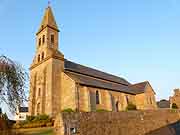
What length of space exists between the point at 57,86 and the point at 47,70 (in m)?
3.21

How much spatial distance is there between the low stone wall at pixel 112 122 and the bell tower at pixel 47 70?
12746 mm

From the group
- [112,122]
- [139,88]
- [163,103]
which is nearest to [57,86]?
[112,122]

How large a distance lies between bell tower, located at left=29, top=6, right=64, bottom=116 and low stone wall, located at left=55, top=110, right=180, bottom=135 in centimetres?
1275

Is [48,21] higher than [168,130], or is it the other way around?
[48,21]

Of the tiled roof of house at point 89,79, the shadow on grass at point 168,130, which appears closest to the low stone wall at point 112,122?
the shadow on grass at point 168,130

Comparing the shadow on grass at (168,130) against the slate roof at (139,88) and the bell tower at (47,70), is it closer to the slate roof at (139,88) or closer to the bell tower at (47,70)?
the bell tower at (47,70)

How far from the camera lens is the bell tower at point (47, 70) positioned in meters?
31.0

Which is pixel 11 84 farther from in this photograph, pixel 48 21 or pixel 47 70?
pixel 48 21

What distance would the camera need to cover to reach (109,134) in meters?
18.2

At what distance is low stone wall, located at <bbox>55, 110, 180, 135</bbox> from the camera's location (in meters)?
15.2

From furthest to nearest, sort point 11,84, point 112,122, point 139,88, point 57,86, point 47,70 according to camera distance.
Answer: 1. point 139,88
2. point 47,70
3. point 57,86
4. point 112,122
5. point 11,84

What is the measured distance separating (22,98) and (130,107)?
2471 centimetres

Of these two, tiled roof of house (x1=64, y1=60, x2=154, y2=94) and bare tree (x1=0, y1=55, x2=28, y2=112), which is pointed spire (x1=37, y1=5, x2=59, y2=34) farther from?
bare tree (x1=0, y1=55, x2=28, y2=112)

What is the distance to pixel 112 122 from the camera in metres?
19.3
